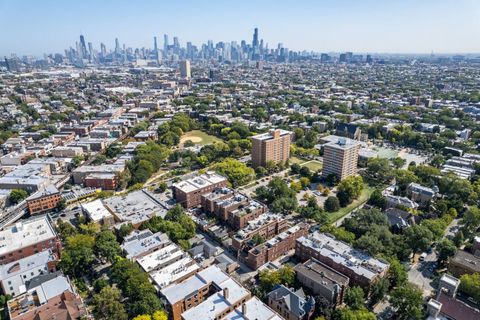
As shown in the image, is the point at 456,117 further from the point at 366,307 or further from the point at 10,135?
the point at 10,135

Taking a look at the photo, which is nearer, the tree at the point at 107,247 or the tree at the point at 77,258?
the tree at the point at 77,258

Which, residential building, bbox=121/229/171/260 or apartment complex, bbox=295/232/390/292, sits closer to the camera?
apartment complex, bbox=295/232/390/292

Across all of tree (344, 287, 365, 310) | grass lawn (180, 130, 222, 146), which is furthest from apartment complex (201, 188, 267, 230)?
grass lawn (180, 130, 222, 146)

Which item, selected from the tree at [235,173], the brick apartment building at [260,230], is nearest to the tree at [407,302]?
the brick apartment building at [260,230]

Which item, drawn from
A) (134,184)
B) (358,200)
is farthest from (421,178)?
(134,184)

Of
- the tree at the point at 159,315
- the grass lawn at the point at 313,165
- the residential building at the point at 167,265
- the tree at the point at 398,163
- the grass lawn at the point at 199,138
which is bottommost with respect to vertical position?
the grass lawn at the point at 313,165

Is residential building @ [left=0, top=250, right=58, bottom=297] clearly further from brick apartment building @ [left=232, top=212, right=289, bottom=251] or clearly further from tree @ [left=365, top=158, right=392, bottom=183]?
tree @ [left=365, top=158, right=392, bottom=183]

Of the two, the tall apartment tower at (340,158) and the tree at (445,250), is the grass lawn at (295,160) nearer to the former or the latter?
the tall apartment tower at (340,158)
